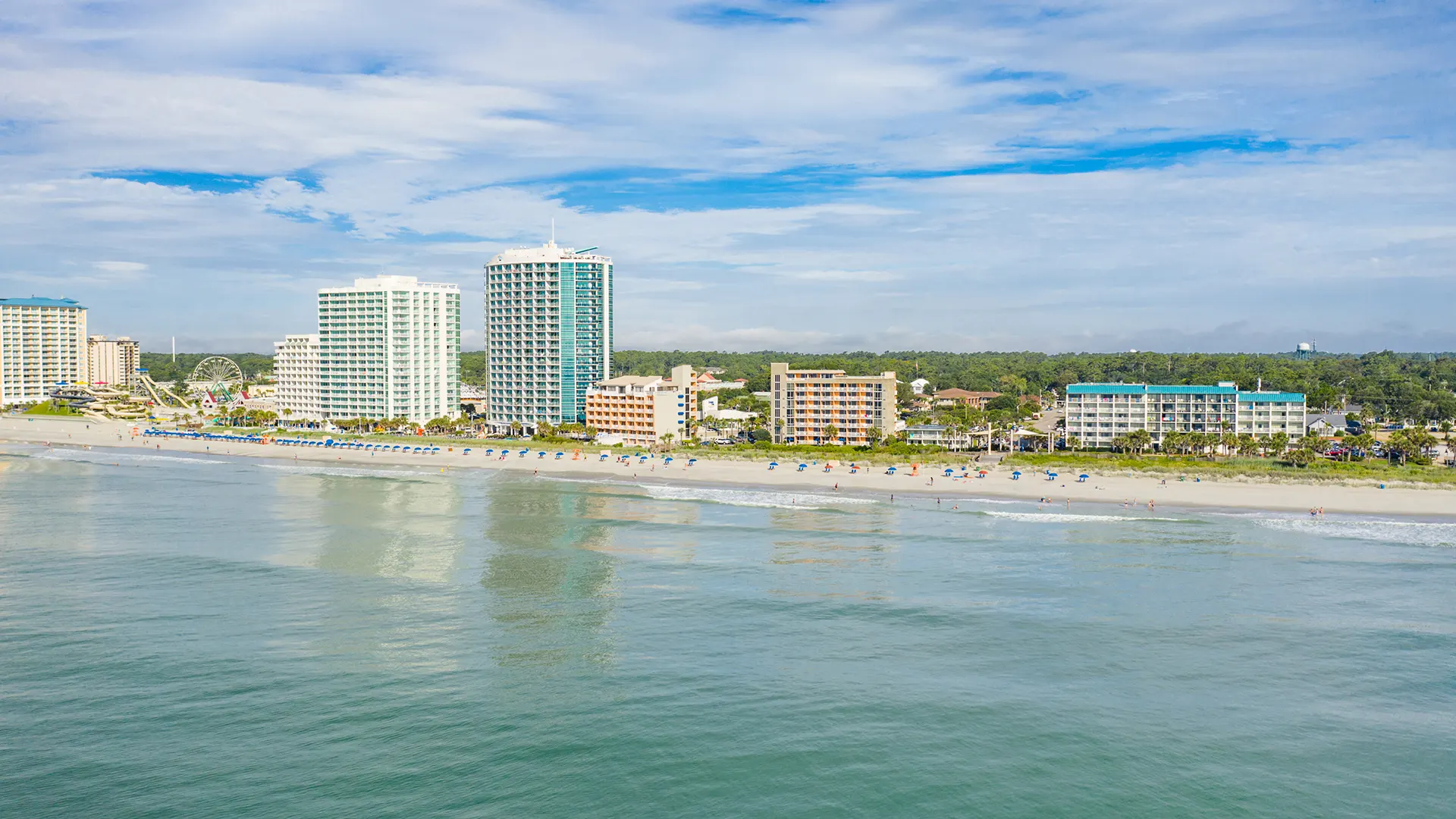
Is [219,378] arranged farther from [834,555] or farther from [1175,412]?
[834,555]

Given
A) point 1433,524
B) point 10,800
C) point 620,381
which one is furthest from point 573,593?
point 620,381

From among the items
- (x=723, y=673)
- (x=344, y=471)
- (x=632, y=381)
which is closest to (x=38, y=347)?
(x=344, y=471)

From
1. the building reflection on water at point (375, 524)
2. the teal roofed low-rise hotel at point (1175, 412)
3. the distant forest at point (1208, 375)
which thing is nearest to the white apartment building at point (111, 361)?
the distant forest at point (1208, 375)

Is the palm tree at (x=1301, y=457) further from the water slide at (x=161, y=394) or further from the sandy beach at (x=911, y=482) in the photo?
the water slide at (x=161, y=394)

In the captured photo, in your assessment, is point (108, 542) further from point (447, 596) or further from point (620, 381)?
point (620, 381)

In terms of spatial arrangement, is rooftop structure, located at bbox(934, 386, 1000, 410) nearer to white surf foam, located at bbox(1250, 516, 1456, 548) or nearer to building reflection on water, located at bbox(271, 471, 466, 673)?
white surf foam, located at bbox(1250, 516, 1456, 548)

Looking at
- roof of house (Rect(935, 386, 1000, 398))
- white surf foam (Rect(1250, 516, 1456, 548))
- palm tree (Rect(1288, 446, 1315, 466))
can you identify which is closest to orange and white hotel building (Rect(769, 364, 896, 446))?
palm tree (Rect(1288, 446, 1315, 466))
